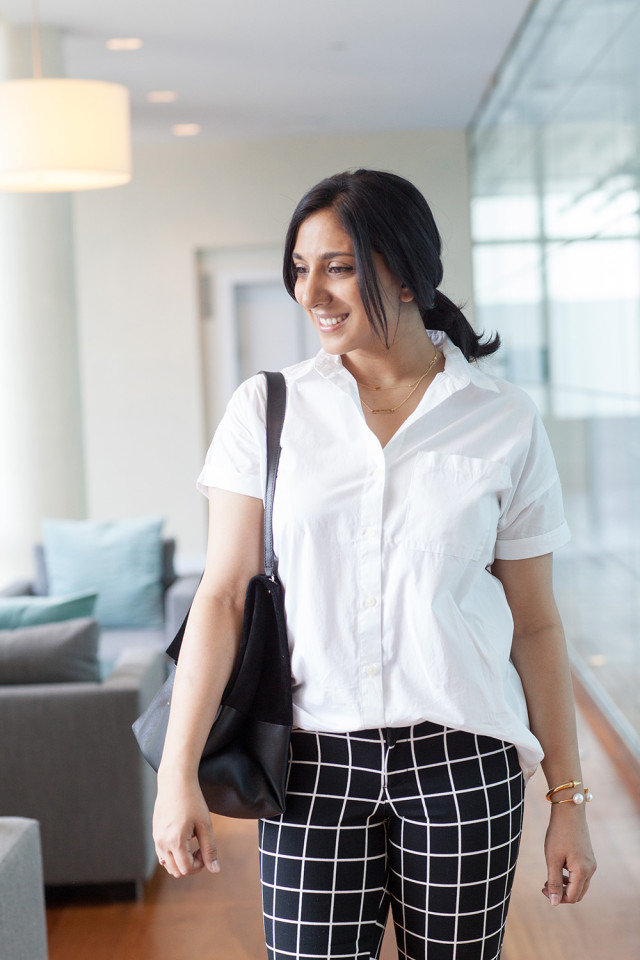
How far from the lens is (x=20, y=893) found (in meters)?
1.70

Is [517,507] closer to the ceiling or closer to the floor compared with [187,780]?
closer to the ceiling

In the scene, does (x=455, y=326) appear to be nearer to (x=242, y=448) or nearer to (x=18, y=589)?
(x=242, y=448)

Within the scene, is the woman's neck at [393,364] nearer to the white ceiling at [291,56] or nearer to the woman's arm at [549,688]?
the woman's arm at [549,688]

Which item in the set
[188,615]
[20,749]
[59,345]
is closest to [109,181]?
[59,345]

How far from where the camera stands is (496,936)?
1.18 m

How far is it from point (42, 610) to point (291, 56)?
3517 millimetres

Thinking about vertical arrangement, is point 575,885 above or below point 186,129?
below

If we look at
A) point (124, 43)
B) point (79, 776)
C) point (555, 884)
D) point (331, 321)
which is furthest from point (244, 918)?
point (124, 43)

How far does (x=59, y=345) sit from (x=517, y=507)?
4097 mm

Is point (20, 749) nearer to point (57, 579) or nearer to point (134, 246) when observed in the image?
point (57, 579)

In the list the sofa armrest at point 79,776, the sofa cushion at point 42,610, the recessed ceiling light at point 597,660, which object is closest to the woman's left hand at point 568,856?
the sofa armrest at point 79,776

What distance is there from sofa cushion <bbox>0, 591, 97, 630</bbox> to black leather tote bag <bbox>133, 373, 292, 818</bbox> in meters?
1.86

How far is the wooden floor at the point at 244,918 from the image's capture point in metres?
2.44

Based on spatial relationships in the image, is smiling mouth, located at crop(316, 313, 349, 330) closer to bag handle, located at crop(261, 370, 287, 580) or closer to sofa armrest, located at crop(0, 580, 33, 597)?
bag handle, located at crop(261, 370, 287, 580)
